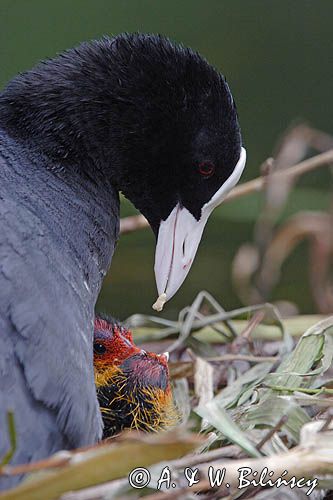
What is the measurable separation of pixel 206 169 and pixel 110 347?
0.41m

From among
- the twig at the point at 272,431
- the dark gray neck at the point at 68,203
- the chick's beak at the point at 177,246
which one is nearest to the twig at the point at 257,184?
the chick's beak at the point at 177,246

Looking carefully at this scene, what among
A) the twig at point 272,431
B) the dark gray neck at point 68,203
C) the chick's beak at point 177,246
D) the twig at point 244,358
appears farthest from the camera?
the twig at point 244,358

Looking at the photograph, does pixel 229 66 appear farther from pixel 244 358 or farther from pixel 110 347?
pixel 110 347

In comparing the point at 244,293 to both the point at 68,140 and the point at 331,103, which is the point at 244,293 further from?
the point at 331,103

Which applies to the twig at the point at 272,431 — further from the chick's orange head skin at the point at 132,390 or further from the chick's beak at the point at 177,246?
the chick's beak at the point at 177,246

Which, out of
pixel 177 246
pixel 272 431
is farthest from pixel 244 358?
pixel 272 431

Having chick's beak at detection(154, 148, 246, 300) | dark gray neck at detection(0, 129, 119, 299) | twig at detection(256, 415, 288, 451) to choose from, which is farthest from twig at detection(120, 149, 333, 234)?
twig at detection(256, 415, 288, 451)

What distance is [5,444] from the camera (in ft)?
5.02

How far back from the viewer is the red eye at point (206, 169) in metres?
2.18

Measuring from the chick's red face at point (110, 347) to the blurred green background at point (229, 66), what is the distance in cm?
163

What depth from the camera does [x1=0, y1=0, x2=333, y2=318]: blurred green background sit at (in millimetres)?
4121

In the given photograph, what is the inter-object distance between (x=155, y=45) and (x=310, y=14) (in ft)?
10.5

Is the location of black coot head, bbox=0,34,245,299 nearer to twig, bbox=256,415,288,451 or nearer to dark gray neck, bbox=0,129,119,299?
dark gray neck, bbox=0,129,119,299

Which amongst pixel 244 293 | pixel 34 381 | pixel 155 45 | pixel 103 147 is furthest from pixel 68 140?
pixel 244 293
